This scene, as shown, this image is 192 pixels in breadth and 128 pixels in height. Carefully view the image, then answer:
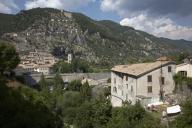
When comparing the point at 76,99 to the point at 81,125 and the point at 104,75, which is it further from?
the point at 104,75

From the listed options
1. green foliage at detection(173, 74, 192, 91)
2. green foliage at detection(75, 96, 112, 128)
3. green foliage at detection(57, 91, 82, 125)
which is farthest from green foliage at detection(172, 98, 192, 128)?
green foliage at detection(57, 91, 82, 125)

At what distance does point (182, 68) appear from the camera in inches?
2157

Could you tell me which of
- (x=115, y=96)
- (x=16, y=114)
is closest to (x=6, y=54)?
(x=115, y=96)

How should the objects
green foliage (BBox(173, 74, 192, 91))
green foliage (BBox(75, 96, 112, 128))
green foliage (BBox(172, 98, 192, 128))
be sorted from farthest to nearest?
1. green foliage (BBox(173, 74, 192, 91))
2. green foliage (BBox(75, 96, 112, 128))
3. green foliage (BBox(172, 98, 192, 128))

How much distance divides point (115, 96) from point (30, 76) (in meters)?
55.9

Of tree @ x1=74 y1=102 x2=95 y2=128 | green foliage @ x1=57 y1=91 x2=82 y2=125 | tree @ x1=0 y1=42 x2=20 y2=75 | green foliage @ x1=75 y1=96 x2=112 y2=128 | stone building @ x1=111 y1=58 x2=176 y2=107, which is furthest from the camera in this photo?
tree @ x1=0 y1=42 x2=20 y2=75

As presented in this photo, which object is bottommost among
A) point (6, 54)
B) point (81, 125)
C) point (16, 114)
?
point (81, 125)

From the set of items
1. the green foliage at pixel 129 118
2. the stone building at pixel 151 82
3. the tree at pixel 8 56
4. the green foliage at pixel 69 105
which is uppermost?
the tree at pixel 8 56

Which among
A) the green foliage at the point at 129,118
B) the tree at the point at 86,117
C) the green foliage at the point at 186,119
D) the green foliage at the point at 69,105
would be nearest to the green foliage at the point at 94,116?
the tree at the point at 86,117

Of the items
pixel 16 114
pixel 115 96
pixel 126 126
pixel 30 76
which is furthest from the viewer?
pixel 30 76

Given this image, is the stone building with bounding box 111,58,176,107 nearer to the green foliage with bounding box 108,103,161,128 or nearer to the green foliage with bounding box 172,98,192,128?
the green foliage with bounding box 108,103,161,128

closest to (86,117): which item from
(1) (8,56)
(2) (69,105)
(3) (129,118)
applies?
(3) (129,118)

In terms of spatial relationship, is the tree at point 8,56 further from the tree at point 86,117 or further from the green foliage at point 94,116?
the green foliage at point 94,116

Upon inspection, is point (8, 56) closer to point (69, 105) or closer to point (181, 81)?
point (69, 105)
